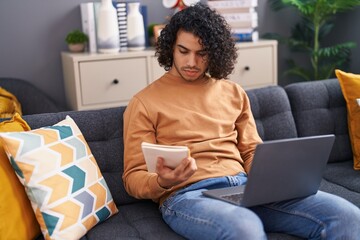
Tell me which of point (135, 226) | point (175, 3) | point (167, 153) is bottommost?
point (135, 226)

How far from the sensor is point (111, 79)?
117 inches

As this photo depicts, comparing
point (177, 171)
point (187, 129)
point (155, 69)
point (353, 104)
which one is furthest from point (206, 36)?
point (155, 69)

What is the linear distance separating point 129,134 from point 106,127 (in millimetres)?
230

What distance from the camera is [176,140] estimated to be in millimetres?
1891

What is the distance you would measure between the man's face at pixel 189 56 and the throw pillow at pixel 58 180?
0.45 metres

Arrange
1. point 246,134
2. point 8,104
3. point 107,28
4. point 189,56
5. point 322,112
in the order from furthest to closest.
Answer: point 107,28 → point 8,104 → point 322,112 → point 246,134 → point 189,56

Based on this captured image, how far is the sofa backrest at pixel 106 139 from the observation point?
2014 mm

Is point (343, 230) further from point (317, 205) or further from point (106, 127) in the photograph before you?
point (106, 127)

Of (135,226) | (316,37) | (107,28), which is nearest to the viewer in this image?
(135,226)

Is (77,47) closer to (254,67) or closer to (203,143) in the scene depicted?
(254,67)

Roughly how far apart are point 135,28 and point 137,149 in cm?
134

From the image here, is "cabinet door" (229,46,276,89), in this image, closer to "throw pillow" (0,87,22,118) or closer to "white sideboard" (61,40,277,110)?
"white sideboard" (61,40,277,110)

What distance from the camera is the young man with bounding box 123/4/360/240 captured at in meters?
1.63

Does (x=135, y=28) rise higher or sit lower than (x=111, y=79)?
higher
